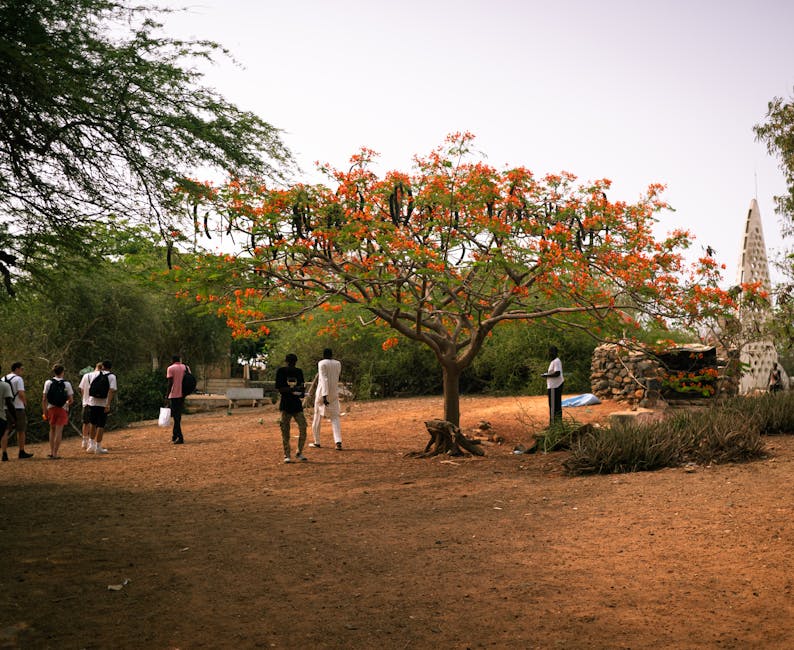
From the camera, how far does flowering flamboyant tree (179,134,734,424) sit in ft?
37.8

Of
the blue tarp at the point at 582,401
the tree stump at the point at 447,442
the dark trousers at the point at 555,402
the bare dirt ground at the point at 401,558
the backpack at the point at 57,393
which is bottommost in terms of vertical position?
the bare dirt ground at the point at 401,558

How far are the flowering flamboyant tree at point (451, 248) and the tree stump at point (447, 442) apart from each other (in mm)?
1394

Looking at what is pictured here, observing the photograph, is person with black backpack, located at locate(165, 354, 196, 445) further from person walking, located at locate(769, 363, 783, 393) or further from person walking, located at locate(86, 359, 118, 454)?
person walking, located at locate(769, 363, 783, 393)

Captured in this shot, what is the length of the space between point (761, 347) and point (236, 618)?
71.2ft

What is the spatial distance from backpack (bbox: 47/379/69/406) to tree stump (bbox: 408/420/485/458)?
5901 mm

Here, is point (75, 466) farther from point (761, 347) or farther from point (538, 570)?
point (761, 347)

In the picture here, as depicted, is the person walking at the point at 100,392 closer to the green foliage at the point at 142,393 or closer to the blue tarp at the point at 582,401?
the green foliage at the point at 142,393

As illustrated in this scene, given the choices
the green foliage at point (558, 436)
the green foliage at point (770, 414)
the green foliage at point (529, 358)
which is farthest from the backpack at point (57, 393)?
the green foliage at point (529, 358)

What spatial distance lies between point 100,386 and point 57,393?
72 centimetres

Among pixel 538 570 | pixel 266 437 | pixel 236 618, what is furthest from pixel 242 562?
pixel 266 437

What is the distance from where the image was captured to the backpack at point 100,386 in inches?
503

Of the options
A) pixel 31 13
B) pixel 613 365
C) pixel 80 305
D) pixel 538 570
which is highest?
pixel 31 13

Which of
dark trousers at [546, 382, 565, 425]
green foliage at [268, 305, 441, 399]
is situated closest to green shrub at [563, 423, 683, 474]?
dark trousers at [546, 382, 565, 425]

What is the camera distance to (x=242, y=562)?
598cm
